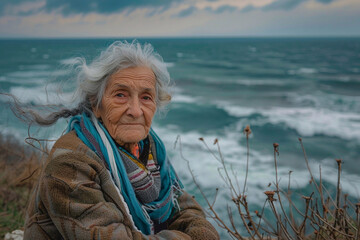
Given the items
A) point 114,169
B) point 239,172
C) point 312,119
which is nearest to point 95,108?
point 114,169

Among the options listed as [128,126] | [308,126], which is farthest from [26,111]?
[308,126]

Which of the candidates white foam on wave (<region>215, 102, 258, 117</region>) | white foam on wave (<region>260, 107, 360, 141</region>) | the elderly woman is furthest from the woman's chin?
white foam on wave (<region>215, 102, 258, 117</region>)

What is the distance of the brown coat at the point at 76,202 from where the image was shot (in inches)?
57.6

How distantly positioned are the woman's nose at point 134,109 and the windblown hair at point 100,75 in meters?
0.19

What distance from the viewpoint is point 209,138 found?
37.7 feet

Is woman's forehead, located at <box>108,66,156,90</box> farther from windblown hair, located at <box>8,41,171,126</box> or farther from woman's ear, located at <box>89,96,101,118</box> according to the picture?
woman's ear, located at <box>89,96,101,118</box>

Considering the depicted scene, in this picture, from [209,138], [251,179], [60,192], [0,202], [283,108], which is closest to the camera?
[60,192]

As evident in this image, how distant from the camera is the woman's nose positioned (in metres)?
1.85

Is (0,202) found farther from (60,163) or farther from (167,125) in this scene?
(167,125)

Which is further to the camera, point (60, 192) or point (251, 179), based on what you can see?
point (251, 179)

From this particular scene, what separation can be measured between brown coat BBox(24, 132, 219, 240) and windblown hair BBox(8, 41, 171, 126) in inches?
13.9

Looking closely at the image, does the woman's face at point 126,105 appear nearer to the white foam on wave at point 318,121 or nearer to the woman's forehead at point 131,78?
the woman's forehead at point 131,78

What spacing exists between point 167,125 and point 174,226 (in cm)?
1128

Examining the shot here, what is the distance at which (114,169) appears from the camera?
5.58 feet
